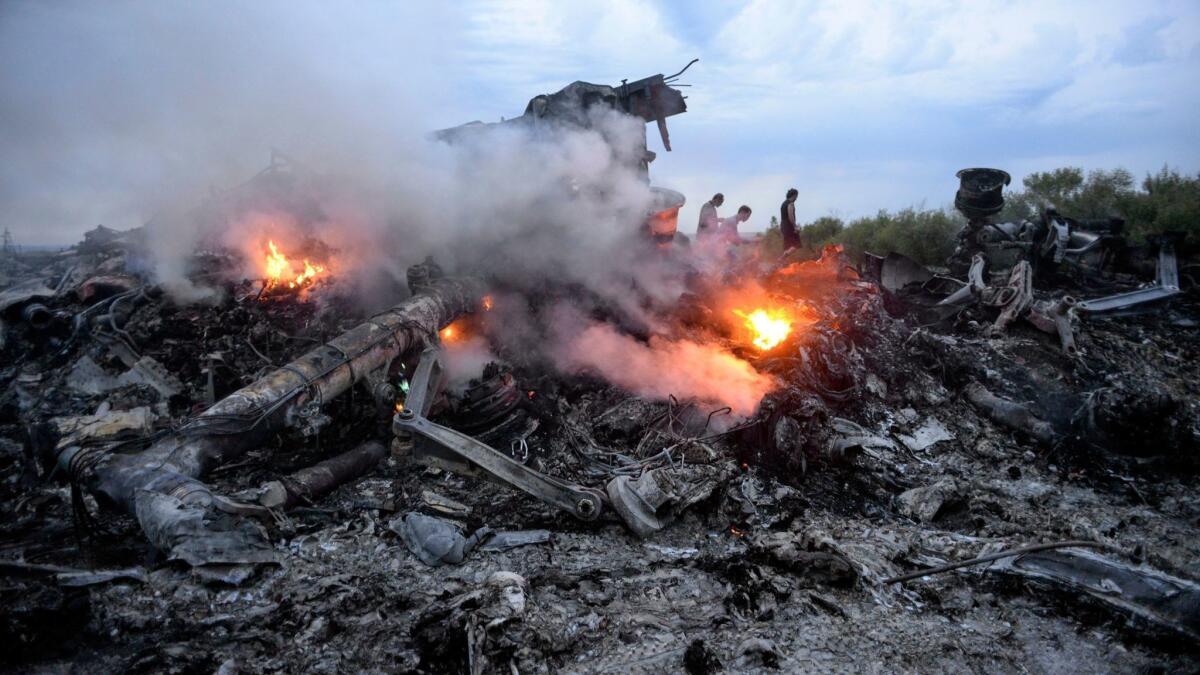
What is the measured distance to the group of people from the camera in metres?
13.2

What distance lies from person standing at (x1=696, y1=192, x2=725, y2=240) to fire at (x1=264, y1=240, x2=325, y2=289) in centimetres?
881

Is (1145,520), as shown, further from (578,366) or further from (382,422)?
(382,422)

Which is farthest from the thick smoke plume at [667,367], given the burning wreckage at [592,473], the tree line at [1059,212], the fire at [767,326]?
the tree line at [1059,212]

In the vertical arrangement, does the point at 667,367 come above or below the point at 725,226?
below

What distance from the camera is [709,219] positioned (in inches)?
542

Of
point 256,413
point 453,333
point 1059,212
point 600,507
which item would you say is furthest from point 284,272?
point 1059,212

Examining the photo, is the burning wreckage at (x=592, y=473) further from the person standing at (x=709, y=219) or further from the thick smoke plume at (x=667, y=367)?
the person standing at (x=709, y=219)

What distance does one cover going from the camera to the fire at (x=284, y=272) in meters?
8.79

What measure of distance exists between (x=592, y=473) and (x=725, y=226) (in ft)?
32.6

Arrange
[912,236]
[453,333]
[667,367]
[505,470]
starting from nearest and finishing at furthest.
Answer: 1. [505,470]
2. [667,367]
3. [453,333]
4. [912,236]

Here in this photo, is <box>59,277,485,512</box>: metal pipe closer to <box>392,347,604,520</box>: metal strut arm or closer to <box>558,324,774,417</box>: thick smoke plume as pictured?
<box>392,347,604,520</box>: metal strut arm

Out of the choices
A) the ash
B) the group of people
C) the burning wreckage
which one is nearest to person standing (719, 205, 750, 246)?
the group of people

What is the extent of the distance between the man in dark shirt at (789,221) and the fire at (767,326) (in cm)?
556

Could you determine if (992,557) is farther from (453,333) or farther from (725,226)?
(725,226)
